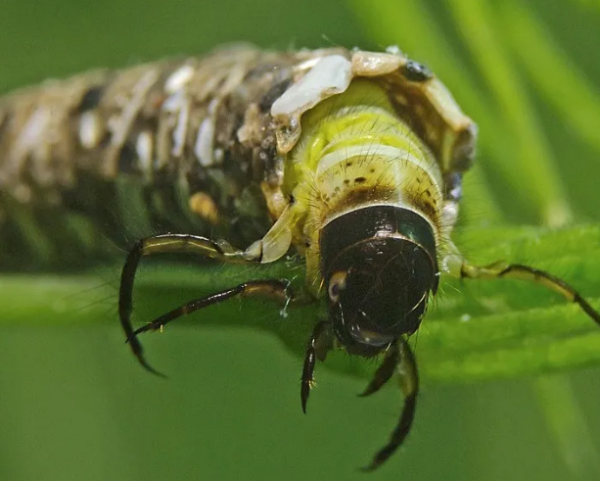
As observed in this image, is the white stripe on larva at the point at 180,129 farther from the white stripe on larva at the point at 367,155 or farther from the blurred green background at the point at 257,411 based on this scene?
the blurred green background at the point at 257,411

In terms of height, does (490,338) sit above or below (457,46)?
above

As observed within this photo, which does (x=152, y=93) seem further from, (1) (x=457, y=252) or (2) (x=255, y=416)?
(2) (x=255, y=416)

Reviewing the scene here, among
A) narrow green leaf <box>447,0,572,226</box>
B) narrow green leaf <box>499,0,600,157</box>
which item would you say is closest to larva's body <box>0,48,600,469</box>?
narrow green leaf <box>447,0,572,226</box>

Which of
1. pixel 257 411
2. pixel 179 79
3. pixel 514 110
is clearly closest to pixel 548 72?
pixel 514 110

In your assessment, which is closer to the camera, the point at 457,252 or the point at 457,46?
the point at 457,252

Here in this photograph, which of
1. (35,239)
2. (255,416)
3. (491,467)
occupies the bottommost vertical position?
(491,467)

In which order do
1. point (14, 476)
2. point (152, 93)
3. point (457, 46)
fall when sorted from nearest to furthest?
point (152, 93), point (14, 476), point (457, 46)

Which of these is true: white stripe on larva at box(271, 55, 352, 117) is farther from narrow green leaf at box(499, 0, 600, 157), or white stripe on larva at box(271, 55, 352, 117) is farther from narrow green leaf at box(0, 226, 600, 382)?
narrow green leaf at box(499, 0, 600, 157)

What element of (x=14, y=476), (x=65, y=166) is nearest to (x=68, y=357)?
(x=14, y=476)
